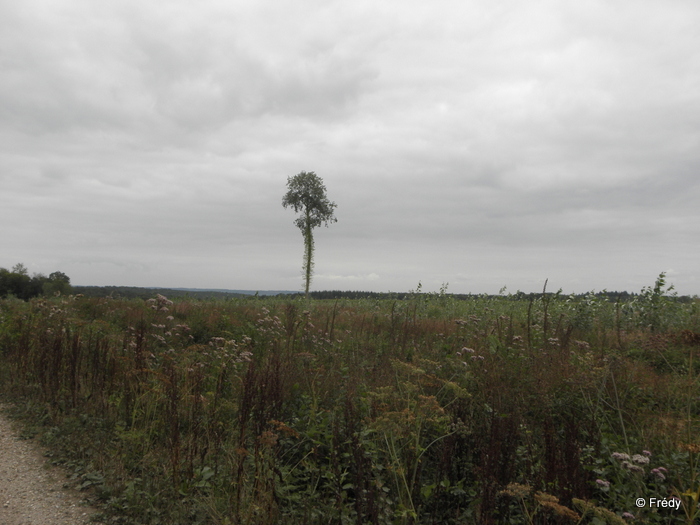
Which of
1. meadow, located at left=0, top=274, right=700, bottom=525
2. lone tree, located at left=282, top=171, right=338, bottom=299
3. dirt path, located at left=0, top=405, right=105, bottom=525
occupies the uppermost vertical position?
lone tree, located at left=282, top=171, right=338, bottom=299

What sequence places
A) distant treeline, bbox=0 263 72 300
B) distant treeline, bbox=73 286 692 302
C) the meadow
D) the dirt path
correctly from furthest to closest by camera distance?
distant treeline, bbox=0 263 72 300
distant treeline, bbox=73 286 692 302
the dirt path
the meadow

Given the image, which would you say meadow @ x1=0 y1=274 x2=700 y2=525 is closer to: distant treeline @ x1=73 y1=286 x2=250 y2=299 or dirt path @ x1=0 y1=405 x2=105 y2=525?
dirt path @ x1=0 y1=405 x2=105 y2=525

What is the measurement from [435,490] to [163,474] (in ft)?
8.94

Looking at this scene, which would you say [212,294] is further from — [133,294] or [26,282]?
[26,282]

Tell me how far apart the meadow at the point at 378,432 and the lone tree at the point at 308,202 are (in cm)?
2549

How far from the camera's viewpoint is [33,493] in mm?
4309

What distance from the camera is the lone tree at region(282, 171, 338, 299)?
3403 centimetres

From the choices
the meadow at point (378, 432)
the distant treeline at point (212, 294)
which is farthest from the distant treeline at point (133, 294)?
the meadow at point (378, 432)

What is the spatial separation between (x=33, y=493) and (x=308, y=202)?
101 ft

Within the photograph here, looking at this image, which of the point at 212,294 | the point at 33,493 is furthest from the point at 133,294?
the point at 33,493

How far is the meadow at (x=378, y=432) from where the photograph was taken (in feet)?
11.4

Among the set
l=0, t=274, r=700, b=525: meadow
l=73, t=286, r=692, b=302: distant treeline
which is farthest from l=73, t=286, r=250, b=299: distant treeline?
l=0, t=274, r=700, b=525: meadow

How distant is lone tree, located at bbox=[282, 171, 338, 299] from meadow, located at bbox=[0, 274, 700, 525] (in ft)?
83.6

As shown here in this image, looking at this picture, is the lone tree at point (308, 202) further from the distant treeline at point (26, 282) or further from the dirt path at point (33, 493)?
the dirt path at point (33, 493)
